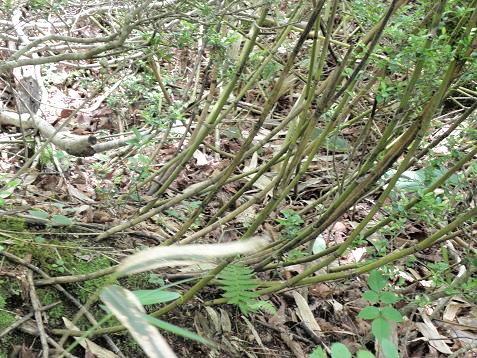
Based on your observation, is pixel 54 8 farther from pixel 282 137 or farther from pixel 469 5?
pixel 282 137

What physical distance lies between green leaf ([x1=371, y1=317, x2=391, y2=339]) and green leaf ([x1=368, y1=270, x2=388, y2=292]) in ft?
0.38

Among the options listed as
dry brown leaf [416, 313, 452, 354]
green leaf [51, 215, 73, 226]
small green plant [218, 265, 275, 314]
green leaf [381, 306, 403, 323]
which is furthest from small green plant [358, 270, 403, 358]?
green leaf [51, 215, 73, 226]

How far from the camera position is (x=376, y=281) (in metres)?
1.53

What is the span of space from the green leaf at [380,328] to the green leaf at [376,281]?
0.38 feet

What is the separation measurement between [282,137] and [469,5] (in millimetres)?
1771

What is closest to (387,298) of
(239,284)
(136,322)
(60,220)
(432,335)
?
(239,284)

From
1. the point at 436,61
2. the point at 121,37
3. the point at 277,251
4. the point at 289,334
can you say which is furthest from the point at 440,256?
the point at 121,37

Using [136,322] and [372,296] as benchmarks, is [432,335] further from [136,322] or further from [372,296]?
[136,322]

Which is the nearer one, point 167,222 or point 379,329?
point 379,329

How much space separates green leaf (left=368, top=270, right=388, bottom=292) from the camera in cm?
151

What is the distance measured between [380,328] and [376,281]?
6.6 inches

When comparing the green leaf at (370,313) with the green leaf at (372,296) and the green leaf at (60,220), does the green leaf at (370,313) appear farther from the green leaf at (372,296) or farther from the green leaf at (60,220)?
the green leaf at (60,220)

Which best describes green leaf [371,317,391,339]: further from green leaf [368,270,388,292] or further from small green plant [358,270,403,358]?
green leaf [368,270,388,292]

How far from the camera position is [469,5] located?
1311 millimetres
